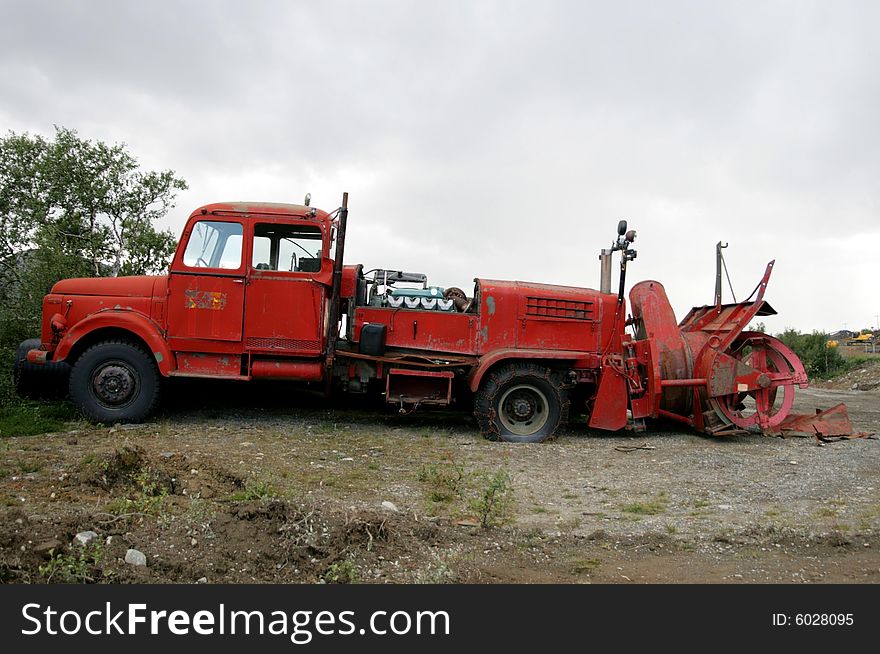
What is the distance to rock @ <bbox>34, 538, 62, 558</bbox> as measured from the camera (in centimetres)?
366

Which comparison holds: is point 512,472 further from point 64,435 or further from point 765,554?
point 64,435

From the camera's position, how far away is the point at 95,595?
3.21m

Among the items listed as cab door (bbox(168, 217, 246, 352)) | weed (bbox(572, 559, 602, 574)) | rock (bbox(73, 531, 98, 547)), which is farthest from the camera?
cab door (bbox(168, 217, 246, 352))

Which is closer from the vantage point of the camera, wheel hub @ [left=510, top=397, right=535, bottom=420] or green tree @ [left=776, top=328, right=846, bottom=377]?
wheel hub @ [left=510, top=397, right=535, bottom=420]

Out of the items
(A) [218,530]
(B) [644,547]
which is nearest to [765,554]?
(B) [644,547]

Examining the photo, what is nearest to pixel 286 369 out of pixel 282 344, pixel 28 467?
pixel 282 344

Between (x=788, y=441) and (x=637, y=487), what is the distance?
393 cm

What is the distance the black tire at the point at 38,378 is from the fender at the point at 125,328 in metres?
0.64

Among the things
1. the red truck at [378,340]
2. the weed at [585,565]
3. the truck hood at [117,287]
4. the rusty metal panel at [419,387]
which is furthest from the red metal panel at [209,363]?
the weed at [585,565]

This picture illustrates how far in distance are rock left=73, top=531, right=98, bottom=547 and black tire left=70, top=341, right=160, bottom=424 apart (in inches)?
178

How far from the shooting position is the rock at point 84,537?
3.81m

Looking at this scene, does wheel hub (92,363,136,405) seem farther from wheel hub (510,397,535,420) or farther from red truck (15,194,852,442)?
wheel hub (510,397,535,420)

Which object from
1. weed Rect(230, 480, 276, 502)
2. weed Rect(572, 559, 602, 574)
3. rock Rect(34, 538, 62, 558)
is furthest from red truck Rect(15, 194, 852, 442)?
rock Rect(34, 538, 62, 558)

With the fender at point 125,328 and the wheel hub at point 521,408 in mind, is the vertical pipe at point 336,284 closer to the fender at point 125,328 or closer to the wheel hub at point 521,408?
the fender at point 125,328
